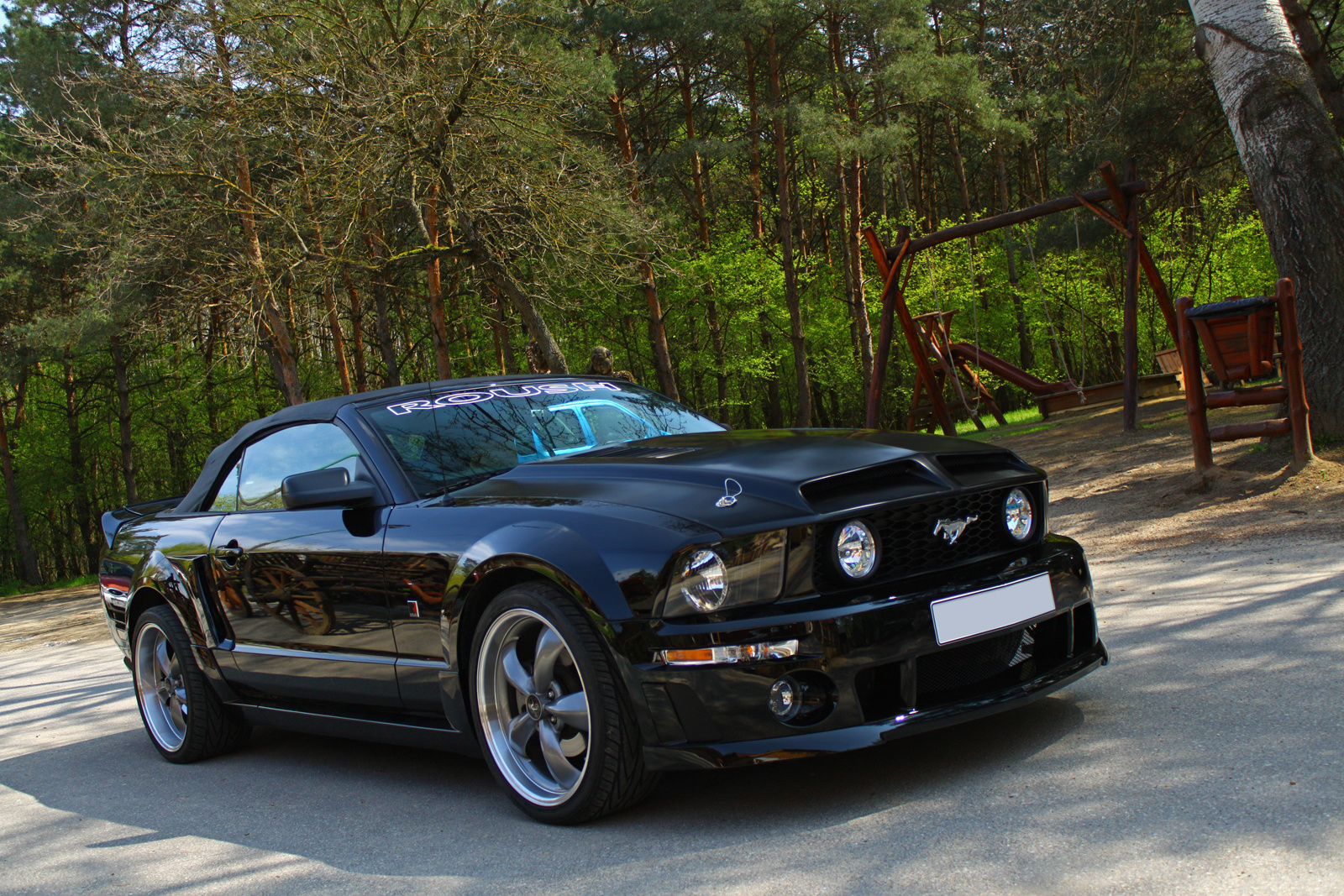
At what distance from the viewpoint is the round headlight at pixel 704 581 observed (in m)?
3.12

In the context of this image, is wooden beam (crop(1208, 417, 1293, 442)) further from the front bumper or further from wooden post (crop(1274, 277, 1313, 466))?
the front bumper

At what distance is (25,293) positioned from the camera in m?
28.2

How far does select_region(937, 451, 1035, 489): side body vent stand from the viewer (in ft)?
11.7

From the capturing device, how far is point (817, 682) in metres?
3.10

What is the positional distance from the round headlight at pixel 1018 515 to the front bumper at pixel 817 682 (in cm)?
44

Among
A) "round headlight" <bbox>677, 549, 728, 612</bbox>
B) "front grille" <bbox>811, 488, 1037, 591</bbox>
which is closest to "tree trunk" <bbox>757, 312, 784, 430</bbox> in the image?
"front grille" <bbox>811, 488, 1037, 591</bbox>

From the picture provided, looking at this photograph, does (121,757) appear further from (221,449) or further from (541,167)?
(541,167)

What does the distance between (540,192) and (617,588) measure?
1444 centimetres

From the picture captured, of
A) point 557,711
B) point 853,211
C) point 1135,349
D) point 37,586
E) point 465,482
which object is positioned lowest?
point 37,586

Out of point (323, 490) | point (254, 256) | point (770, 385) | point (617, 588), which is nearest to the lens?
point (617, 588)

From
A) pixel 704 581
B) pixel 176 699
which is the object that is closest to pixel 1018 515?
pixel 704 581

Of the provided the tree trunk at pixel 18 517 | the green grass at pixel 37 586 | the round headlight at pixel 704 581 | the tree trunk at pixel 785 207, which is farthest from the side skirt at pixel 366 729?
the tree trunk at pixel 18 517

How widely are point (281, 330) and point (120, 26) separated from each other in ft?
27.9

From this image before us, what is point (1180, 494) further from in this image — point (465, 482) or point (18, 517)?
point (18, 517)
